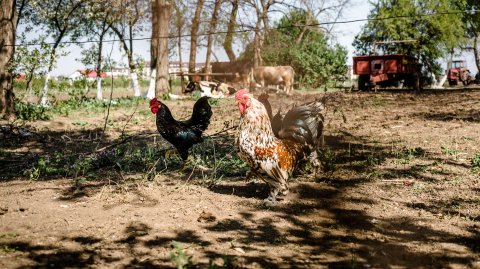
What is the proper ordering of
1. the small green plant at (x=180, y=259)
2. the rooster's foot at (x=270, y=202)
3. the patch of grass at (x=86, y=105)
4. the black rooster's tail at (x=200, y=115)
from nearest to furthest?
the small green plant at (x=180, y=259), the rooster's foot at (x=270, y=202), the black rooster's tail at (x=200, y=115), the patch of grass at (x=86, y=105)

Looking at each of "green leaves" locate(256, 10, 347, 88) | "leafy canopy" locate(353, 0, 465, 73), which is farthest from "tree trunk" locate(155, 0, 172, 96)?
"leafy canopy" locate(353, 0, 465, 73)

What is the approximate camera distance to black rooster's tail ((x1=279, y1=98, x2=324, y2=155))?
5.69 meters

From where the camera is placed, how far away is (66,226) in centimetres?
433

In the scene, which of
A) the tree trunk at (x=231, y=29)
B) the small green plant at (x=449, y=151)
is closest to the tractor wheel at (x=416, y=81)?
the tree trunk at (x=231, y=29)

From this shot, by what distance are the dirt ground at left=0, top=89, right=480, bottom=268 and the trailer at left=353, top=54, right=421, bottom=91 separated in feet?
46.7

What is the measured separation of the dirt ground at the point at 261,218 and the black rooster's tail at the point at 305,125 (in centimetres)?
60

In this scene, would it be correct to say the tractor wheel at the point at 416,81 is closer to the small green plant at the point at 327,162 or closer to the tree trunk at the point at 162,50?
the tree trunk at the point at 162,50

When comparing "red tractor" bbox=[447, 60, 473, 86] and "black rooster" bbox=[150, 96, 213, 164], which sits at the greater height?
"red tractor" bbox=[447, 60, 473, 86]

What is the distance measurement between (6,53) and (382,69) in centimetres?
1679

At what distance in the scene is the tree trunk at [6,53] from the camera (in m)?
12.2

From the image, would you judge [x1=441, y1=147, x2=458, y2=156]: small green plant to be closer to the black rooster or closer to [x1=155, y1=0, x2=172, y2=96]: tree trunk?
the black rooster

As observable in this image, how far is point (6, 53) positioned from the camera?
40.7ft

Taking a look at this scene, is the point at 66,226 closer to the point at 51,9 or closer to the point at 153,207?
the point at 153,207

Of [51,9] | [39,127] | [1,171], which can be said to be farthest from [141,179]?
[51,9]
